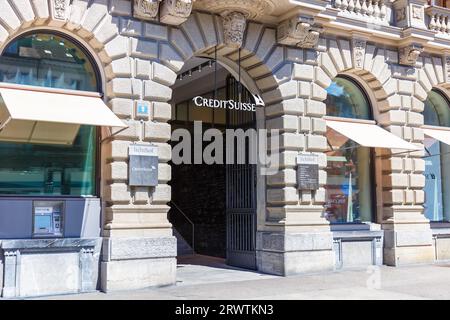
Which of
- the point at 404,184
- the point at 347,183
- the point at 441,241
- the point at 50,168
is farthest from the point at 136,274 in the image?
the point at 441,241

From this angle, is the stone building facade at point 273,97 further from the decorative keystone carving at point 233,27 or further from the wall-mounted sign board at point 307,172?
the wall-mounted sign board at point 307,172

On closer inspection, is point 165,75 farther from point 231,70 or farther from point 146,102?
point 231,70

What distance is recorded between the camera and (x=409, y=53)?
15664 mm

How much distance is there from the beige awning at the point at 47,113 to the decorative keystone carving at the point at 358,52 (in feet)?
23.6

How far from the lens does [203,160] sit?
1934 centimetres

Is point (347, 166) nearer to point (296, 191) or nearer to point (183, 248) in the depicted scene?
point (296, 191)

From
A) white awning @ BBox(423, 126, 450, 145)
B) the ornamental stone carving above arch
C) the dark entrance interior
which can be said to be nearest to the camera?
Answer: the ornamental stone carving above arch

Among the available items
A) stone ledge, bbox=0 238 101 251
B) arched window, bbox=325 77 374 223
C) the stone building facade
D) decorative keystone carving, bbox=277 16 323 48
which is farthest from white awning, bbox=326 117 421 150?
stone ledge, bbox=0 238 101 251

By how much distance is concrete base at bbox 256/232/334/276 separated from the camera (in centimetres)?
1311

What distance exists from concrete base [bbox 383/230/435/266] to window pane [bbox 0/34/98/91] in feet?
29.4

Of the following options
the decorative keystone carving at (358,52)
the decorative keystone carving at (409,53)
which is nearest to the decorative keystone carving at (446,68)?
the decorative keystone carving at (409,53)

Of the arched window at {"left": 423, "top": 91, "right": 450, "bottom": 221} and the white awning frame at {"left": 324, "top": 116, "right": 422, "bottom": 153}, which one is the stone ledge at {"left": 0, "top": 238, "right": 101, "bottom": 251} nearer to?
the white awning frame at {"left": 324, "top": 116, "right": 422, "bottom": 153}

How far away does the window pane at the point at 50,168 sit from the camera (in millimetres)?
10688
